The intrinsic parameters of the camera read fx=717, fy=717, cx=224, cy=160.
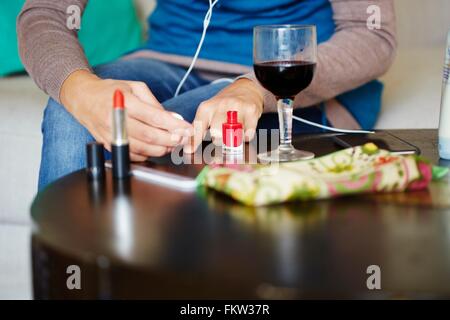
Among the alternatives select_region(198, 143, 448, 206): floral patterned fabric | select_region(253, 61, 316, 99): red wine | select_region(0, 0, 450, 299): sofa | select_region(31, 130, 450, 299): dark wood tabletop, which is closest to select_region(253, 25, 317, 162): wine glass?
select_region(253, 61, 316, 99): red wine

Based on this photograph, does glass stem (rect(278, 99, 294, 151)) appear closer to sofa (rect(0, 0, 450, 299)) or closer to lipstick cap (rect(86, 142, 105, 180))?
lipstick cap (rect(86, 142, 105, 180))

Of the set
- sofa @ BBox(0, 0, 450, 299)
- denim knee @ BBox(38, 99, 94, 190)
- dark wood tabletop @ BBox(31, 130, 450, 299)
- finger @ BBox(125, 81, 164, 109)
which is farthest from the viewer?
sofa @ BBox(0, 0, 450, 299)

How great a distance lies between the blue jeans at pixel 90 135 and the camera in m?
1.06

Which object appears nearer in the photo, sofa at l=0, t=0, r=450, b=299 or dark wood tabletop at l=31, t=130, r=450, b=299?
dark wood tabletop at l=31, t=130, r=450, b=299

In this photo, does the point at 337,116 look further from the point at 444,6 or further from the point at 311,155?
the point at 444,6

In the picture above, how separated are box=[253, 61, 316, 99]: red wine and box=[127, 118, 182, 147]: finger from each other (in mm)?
137

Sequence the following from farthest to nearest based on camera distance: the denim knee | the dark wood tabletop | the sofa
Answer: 1. the sofa
2. the denim knee
3. the dark wood tabletop

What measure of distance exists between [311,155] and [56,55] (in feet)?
1.41

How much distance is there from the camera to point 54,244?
→ 2.01 feet

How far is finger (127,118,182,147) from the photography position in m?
0.91

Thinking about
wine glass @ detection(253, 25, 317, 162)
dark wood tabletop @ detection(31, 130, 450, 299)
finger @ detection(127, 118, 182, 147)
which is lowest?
dark wood tabletop @ detection(31, 130, 450, 299)

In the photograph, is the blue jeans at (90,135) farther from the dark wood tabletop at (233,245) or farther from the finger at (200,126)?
the dark wood tabletop at (233,245)

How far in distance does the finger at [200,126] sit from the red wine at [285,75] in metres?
0.08
